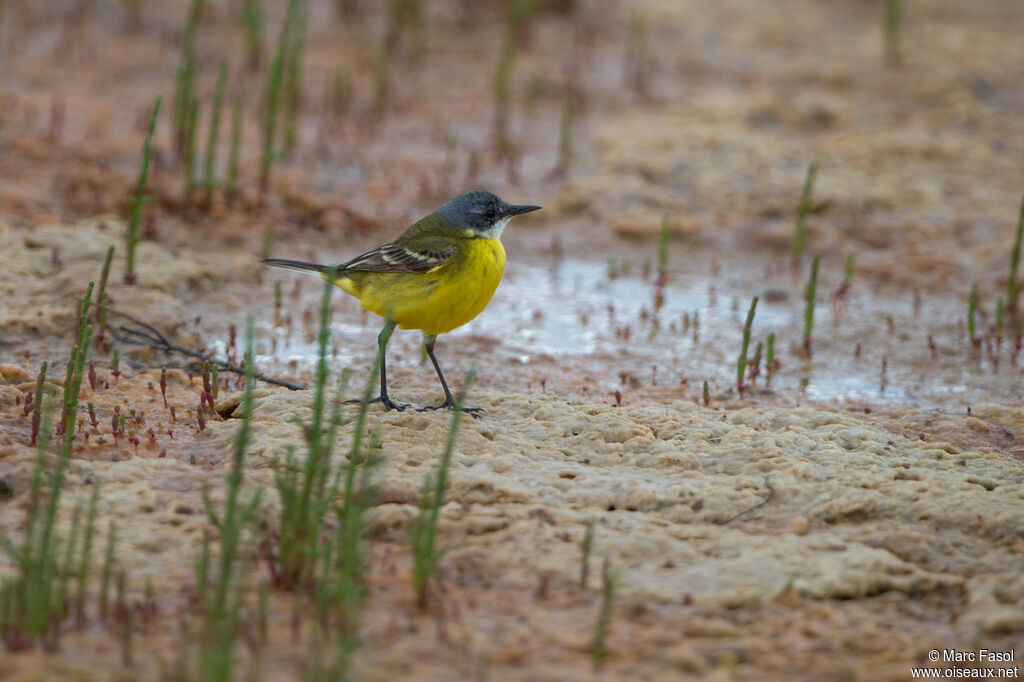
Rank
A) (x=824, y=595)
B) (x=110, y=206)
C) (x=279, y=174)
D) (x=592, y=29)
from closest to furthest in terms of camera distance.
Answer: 1. (x=824, y=595)
2. (x=110, y=206)
3. (x=279, y=174)
4. (x=592, y=29)

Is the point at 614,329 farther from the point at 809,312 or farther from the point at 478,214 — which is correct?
the point at 478,214

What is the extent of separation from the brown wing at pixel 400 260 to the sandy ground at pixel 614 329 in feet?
2.28

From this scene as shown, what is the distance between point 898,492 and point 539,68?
9.02 meters

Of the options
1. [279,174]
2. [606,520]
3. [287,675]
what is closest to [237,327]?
[279,174]

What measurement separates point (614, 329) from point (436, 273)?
7.68 ft

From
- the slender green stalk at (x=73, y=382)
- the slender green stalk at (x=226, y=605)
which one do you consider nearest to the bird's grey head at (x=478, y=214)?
the slender green stalk at (x=73, y=382)

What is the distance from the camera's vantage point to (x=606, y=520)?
4566 mm

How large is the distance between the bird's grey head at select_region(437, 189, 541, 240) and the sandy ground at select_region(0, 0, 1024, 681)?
899mm

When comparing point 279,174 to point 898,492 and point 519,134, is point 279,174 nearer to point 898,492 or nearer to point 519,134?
point 519,134

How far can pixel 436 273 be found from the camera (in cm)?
589

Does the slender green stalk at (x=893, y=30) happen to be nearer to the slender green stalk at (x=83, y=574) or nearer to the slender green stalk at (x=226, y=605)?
the slender green stalk at (x=226, y=605)

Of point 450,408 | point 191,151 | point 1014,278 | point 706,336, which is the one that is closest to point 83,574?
point 450,408

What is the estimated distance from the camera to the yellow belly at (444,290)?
5887mm

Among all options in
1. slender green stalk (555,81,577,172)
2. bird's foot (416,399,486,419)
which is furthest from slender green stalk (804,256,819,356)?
slender green stalk (555,81,577,172)
